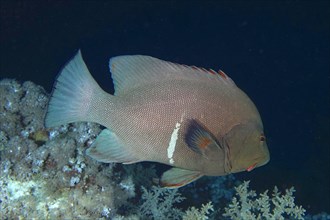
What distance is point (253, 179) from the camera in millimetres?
7578

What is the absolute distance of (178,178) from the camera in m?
2.45

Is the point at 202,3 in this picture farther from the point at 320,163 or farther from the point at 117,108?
the point at 117,108

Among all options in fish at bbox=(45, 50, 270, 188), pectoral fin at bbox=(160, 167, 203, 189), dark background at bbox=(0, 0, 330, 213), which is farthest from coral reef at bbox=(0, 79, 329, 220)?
dark background at bbox=(0, 0, 330, 213)

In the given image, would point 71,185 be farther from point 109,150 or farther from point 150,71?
→ point 150,71

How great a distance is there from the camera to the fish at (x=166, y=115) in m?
2.40

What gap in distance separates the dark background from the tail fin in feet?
21.4

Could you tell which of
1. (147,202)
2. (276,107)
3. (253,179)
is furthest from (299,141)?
(147,202)

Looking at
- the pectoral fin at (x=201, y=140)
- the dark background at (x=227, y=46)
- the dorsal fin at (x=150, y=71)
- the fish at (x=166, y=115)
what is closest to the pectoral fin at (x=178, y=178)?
the fish at (x=166, y=115)

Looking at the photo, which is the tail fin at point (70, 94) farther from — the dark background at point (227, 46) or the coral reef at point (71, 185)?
the dark background at point (227, 46)

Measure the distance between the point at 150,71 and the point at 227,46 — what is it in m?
11.6

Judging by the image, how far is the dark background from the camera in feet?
31.8

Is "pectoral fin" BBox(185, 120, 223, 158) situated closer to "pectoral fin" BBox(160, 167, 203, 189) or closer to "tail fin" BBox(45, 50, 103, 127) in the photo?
"pectoral fin" BBox(160, 167, 203, 189)

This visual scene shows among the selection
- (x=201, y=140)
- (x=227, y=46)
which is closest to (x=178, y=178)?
(x=201, y=140)

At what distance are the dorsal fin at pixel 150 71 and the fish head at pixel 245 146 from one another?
0.41 m
